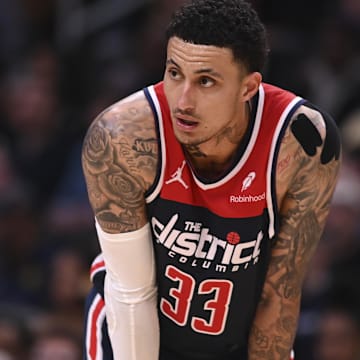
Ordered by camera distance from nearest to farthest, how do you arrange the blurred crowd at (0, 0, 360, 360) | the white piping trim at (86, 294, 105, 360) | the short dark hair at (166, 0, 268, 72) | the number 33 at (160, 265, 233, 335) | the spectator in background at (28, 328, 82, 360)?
the short dark hair at (166, 0, 268, 72), the number 33 at (160, 265, 233, 335), the white piping trim at (86, 294, 105, 360), the spectator in background at (28, 328, 82, 360), the blurred crowd at (0, 0, 360, 360)

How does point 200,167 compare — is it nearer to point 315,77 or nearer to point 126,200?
point 126,200

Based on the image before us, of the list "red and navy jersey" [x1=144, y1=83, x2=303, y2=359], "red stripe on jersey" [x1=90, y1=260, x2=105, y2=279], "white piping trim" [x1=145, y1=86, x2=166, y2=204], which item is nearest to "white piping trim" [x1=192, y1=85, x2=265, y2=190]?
"red and navy jersey" [x1=144, y1=83, x2=303, y2=359]

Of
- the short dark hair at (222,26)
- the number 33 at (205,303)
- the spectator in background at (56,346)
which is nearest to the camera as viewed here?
the short dark hair at (222,26)

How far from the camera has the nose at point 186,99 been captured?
10.5ft

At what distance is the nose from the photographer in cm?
319

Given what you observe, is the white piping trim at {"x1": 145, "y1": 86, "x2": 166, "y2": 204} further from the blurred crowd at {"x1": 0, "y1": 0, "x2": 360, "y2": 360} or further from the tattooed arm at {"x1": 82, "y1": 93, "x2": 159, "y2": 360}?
the blurred crowd at {"x1": 0, "y1": 0, "x2": 360, "y2": 360}

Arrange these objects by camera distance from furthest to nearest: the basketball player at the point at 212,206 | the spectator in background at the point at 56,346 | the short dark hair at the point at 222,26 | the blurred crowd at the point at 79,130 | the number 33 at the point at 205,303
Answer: the blurred crowd at the point at 79,130
the spectator in background at the point at 56,346
the number 33 at the point at 205,303
the basketball player at the point at 212,206
the short dark hair at the point at 222,26

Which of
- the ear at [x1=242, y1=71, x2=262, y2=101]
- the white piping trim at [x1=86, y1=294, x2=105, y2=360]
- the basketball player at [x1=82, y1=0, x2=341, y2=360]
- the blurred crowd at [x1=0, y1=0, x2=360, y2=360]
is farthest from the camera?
the blurred crowd at [x1=0, y1=0, x2=360, y2=360]

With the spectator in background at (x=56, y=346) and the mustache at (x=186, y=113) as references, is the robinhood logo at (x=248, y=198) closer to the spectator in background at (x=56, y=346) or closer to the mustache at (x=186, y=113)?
the mustache at (x=186, y=113)

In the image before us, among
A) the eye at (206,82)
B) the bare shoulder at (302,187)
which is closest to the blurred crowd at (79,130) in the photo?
the bare shoulder at (302,187)

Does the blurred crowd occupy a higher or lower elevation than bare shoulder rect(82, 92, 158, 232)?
lower

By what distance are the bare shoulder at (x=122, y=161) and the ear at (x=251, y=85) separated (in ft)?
0.95

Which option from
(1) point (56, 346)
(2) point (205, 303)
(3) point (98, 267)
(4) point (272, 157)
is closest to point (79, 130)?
(1) point (56, 346)

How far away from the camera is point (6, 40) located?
727 cm
